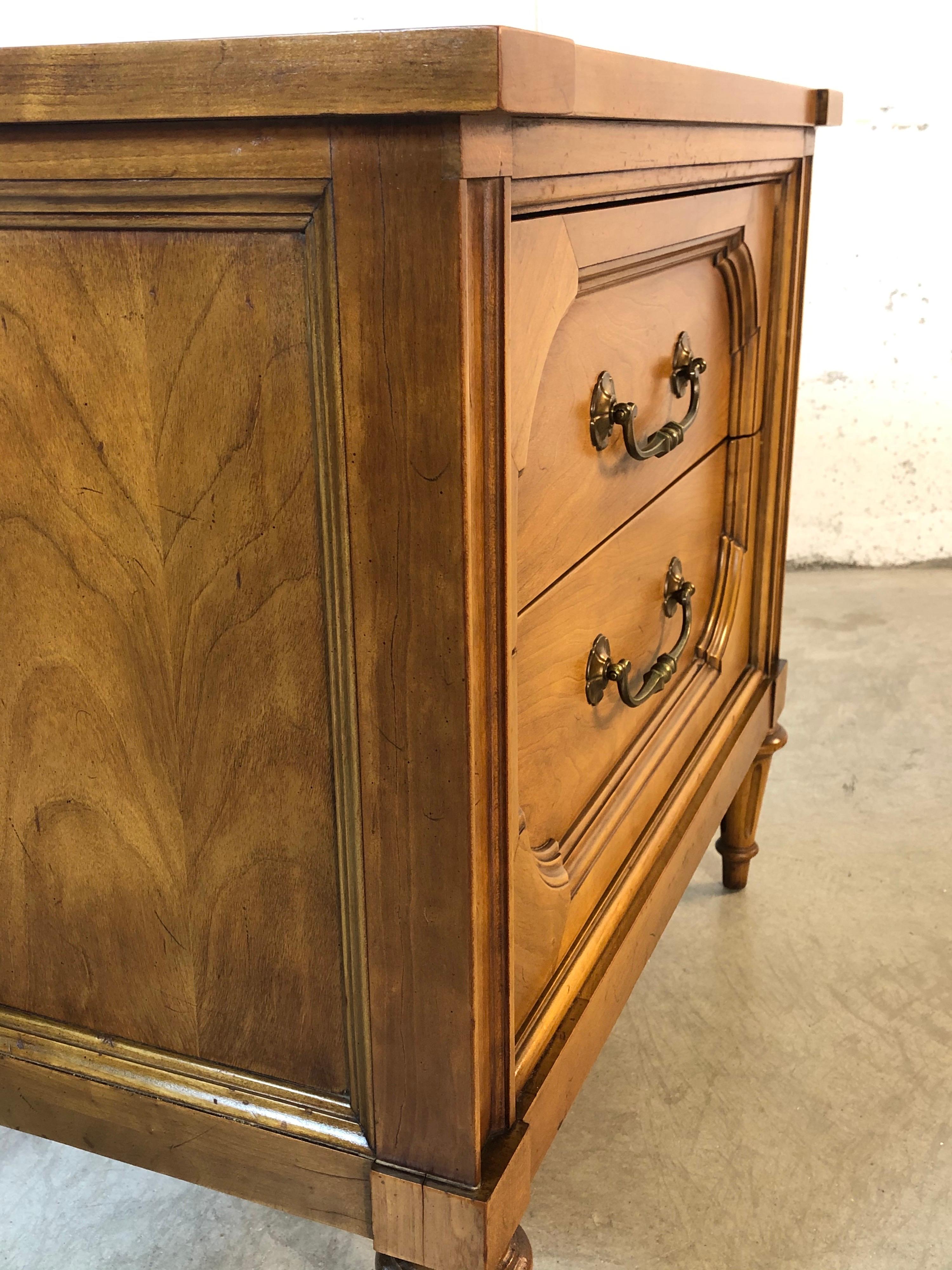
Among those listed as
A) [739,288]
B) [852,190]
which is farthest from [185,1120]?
[852,190]

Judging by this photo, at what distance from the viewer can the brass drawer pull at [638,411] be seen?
2.63 ft

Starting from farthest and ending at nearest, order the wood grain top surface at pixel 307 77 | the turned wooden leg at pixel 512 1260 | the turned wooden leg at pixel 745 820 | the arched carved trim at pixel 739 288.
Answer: the turned wooden leg at pixel 745 820
the arched carved trim at pixel 739 288
the turned wooden leg at pixel 512 1260
the wood grain top surface at pixel 307 77

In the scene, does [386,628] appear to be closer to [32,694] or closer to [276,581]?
[276,581]

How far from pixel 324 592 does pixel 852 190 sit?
2.57 meters

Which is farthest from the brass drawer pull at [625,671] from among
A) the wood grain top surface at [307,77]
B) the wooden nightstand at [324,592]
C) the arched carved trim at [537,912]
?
the wood grain top surface at [307,77]

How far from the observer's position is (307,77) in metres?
0.50

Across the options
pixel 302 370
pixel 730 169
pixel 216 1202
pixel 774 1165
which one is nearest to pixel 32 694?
→ pixel 302 370

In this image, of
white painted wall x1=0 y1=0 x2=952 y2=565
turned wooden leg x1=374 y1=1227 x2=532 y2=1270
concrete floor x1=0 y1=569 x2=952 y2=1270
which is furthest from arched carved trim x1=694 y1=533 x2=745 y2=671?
white painted wall x1=0 y1=0 x2=952 y2=565

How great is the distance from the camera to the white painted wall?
243 cm

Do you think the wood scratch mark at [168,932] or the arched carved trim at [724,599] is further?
the arched carved trim at [724,599]

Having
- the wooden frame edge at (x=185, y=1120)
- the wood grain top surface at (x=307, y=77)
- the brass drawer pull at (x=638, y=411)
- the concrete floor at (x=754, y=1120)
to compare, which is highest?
the wood grain top surface at (x=307, y=77)

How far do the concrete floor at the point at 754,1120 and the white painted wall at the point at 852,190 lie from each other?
53.4 inches

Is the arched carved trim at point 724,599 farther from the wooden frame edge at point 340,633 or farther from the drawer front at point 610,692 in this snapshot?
the wooden frame edge at point 340,633

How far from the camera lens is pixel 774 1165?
1.08 meters
